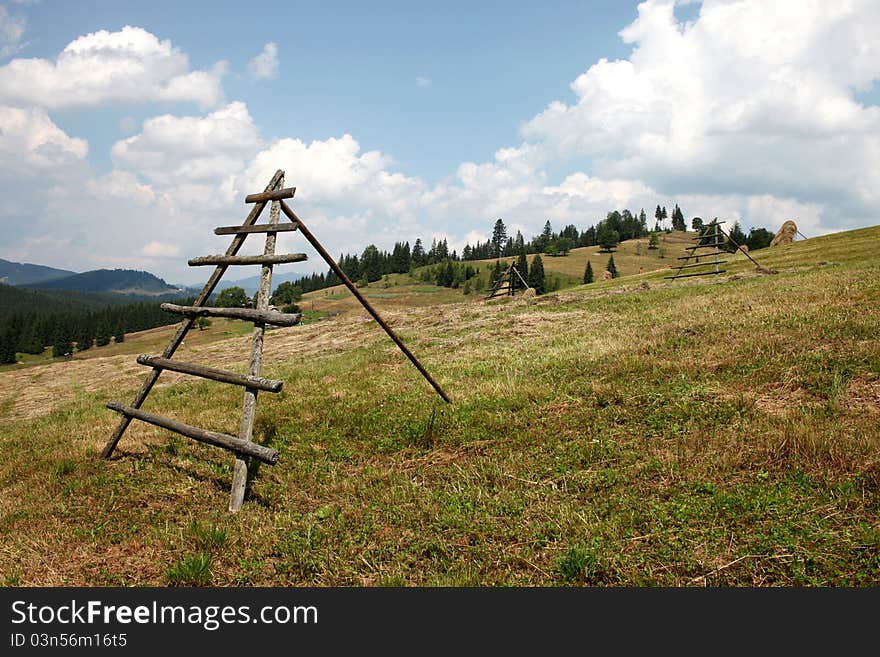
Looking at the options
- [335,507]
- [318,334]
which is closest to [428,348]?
[335,507]

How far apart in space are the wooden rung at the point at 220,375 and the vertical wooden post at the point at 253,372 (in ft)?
0.40

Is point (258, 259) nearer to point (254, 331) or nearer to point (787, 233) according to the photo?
point (254, 331)

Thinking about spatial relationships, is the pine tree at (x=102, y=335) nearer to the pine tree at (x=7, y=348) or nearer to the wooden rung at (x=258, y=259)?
the pine tree at (x=7, y=348)

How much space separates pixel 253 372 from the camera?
22.2 ft

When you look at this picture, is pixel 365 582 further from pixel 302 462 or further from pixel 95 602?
pixel 302 462

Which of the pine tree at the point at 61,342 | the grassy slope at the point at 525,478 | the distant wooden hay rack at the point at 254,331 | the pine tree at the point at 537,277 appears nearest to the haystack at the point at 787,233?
the grassy slope at the point at 525,478

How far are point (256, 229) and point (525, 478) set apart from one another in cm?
601

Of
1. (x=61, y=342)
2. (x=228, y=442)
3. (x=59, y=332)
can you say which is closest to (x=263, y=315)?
(x=228, y=442)

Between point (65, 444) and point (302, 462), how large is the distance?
6.03m

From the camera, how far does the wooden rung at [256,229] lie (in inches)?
296

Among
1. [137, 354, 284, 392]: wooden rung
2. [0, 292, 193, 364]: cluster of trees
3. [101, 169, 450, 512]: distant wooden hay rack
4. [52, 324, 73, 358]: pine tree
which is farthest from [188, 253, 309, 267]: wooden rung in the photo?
[52, 324, 73, 358]: pine tree

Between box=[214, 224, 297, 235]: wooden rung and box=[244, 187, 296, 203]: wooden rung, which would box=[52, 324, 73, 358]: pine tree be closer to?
box=[214, 224, 297, 235]: wooden rung

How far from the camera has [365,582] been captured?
14.7 feet

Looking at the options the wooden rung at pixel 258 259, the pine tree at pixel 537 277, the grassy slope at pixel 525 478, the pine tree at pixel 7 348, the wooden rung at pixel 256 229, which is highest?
the pine tree at pixel 537 277
